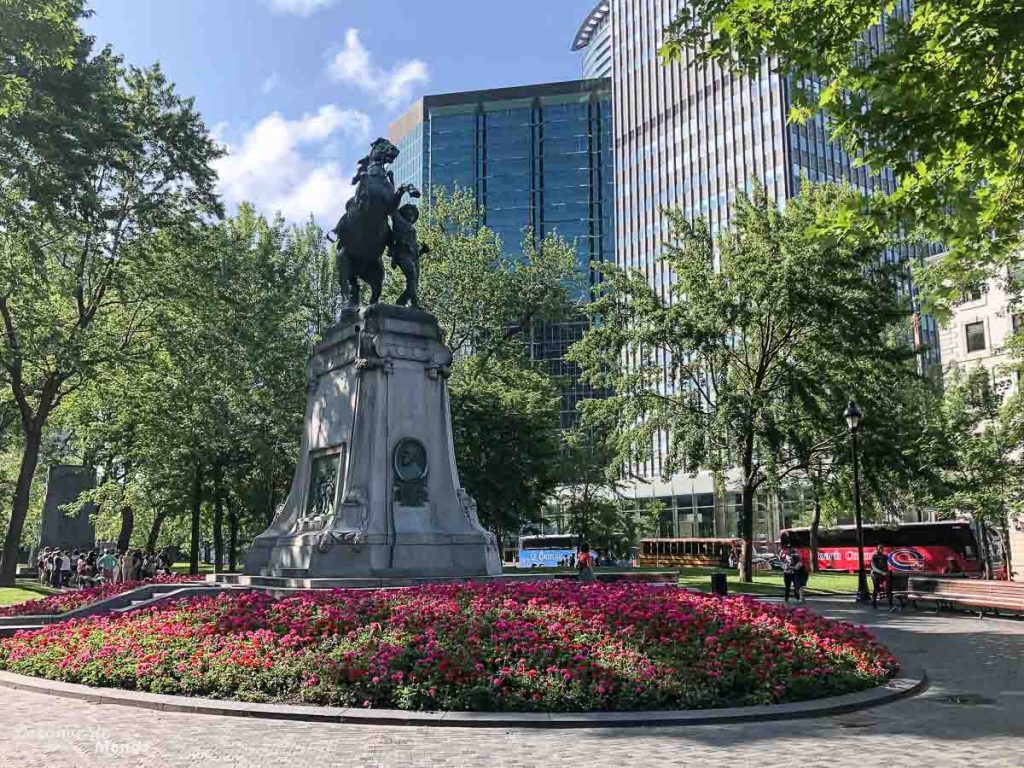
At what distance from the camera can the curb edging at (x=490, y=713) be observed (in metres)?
8.39

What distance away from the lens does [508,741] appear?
25.4 feet

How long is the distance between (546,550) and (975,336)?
32383 millimetres

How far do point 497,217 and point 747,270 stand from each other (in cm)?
9936

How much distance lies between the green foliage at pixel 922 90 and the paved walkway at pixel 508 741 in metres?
5.42

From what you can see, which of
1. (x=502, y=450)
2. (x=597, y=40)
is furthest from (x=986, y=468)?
(x=597, y=40)

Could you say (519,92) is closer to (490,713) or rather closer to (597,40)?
(597,40)

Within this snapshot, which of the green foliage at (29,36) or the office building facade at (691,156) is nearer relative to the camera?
the green foliage at (29,36)

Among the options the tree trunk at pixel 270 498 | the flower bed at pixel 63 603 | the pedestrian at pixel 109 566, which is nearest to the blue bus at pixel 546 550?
the tree trunk at pixel 270 498

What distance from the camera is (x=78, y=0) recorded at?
61.9 feet

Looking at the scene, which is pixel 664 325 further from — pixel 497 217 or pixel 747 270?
pixel 497 217

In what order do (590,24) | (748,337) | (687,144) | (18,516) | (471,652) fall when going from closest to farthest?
(471,652) → (18,516) → (748,337) → (687,144) → (590,24)

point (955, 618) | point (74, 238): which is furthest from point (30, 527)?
point (955, 618)

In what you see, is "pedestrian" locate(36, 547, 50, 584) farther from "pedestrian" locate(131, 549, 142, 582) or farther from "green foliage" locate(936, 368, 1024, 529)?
"green foliage" locate(936, 368, 1024, 529)

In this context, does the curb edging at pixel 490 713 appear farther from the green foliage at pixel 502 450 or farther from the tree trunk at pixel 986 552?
the tree trunk at pixel 986 552
